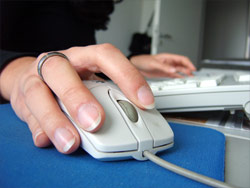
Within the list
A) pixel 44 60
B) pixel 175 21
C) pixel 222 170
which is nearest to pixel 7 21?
pixel 44 60

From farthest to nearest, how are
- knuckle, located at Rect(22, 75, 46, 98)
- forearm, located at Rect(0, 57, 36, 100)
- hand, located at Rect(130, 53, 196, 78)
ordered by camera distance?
hand, located at Rect(130, 53, 196, 78)
forearm, located at Rect(0, 57, 36, 100)
knuckle, located at Rect(22, 75, 46, 98)

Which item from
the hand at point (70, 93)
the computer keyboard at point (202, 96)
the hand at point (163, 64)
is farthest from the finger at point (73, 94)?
the hand at point (163, 64)

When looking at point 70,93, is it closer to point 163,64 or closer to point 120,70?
point 120,70

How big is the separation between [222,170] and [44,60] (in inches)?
10.5

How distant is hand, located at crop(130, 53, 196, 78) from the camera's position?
0.77 metres

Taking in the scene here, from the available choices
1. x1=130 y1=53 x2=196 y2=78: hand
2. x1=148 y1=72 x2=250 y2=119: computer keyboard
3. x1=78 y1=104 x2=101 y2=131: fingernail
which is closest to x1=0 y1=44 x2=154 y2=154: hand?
x1=78 y1=104 x2=101 y2=131: fingernail

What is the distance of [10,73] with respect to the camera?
1.49ft

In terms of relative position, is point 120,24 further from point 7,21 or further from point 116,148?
point 116,148

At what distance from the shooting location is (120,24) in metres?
2.48

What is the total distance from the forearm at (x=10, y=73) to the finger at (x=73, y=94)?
0.18m

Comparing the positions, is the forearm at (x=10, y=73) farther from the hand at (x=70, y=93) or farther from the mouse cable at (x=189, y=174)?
the mouse cable at (x=189, y=174)

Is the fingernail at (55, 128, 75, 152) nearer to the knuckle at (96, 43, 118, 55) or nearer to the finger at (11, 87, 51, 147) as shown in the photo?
the finger at (11, 87, 51, 147)

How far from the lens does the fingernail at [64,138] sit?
0.23m

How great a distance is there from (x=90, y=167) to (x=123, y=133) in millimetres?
Answer: 49
